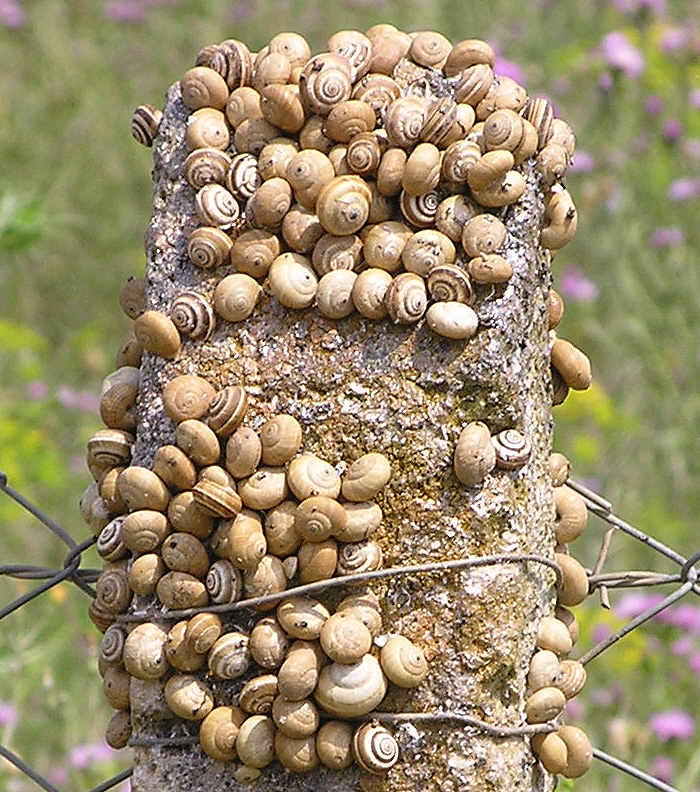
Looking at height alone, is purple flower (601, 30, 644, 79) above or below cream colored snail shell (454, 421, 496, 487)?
above

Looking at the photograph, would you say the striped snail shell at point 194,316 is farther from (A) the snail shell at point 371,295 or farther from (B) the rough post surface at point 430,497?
(A) the snail shell at point 371,295

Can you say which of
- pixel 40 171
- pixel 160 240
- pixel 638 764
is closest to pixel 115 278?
pixel 40 171

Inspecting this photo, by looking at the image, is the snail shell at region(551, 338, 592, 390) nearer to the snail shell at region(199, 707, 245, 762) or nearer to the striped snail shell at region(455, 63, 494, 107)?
the striped snail shell at region(455, 63, 494, 107)

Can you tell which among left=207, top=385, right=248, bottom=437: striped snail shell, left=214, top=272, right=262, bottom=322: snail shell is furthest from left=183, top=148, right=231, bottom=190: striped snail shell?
left=207, top=385, right=248, bottom=437: striped snail shell

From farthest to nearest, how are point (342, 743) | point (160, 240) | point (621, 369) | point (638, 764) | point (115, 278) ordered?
point (115, 278), point (621, 369), point (638, 764), point (160, 240), point (342, 743)

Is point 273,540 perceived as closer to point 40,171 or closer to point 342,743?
point 342,743

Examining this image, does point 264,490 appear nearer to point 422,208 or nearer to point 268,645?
point 268,645
